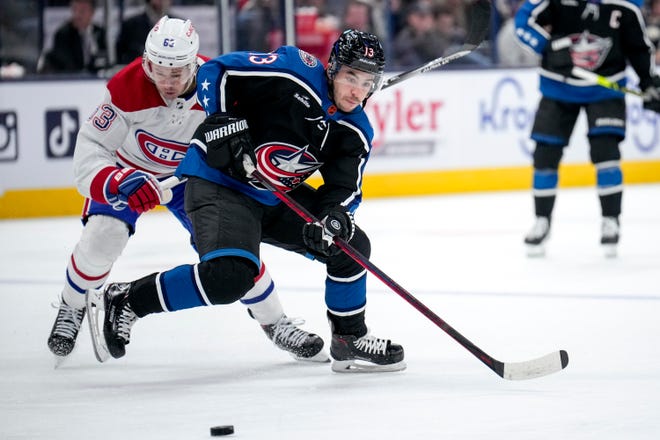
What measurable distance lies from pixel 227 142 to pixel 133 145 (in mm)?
597

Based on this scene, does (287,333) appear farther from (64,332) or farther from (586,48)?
(586,48)

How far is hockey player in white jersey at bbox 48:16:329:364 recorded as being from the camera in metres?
3.36

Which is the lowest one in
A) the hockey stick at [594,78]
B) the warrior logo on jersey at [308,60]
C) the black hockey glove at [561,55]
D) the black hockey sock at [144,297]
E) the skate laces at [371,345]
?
the skate laces at [371,345]

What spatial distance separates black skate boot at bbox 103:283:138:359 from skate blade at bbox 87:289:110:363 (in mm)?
67

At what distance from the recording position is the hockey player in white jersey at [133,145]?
3.36 meters

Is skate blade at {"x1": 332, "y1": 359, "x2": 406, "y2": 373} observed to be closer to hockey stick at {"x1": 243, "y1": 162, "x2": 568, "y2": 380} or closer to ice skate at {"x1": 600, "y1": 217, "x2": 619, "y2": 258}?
hockey stick at {"x1": 243, "y1": 162, "x2": 568, "y2": 380}

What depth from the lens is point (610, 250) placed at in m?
5.49

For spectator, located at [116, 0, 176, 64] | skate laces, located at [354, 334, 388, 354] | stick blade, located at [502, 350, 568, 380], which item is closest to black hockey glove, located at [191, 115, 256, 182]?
skate laces, located at [354, 334, 388, 354]

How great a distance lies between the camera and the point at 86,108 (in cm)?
714

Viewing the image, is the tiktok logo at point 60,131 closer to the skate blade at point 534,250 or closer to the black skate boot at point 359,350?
the skate blade at point 534,250

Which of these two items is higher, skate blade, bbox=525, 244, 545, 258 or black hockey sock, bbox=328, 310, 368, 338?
black hockey sock, bbox=328, 310, 368, 338

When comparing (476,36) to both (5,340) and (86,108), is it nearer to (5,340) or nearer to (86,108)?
(5,340)

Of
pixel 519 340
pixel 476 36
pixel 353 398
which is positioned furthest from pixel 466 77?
pixel 353 398

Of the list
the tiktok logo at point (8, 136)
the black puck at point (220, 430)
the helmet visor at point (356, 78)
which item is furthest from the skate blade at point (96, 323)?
the tiktok logo at point (8, 136)
